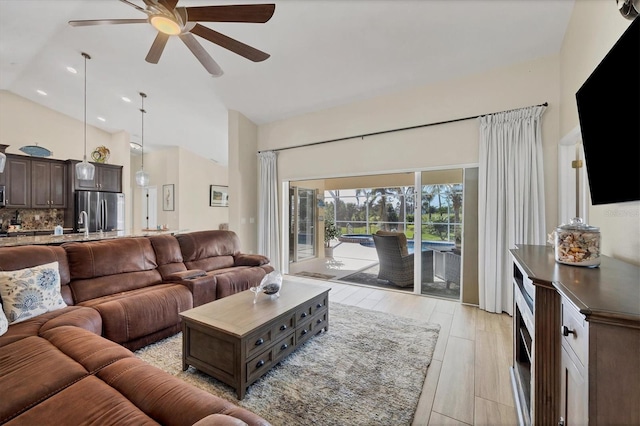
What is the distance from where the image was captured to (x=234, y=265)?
406cm

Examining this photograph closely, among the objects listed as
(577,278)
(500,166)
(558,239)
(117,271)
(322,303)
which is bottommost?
(322,303)

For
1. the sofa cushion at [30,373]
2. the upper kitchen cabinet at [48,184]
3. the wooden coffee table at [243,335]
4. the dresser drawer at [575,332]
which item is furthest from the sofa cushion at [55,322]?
the upper kitchen cabinet at [48,184]

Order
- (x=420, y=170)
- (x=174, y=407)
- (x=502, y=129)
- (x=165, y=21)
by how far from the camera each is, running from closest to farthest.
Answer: (x=174, y=407) → (x=165, y=21) → (x=502, y=129) → (x=420, y=170)

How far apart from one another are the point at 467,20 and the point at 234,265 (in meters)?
4.16

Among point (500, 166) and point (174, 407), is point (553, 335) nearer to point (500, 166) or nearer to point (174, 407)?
point (174, 407)

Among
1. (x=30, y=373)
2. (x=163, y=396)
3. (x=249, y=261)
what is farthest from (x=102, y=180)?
(x=163, y=396)

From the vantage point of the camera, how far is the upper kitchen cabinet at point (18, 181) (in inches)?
213

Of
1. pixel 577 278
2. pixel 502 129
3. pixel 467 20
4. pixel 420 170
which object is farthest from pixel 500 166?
pixel 577 278

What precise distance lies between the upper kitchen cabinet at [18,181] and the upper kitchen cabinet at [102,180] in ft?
2.33

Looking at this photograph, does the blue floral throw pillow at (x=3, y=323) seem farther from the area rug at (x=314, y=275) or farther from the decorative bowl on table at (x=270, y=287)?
the area rug at (x=314, y=275)

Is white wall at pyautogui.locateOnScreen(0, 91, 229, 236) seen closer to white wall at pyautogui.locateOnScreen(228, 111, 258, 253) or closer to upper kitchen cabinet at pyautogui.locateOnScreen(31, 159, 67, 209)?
upper kitchen cabinet at pyautogui.locateOnScreen(31, 159, 67, 209)

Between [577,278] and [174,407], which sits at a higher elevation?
[577,278]

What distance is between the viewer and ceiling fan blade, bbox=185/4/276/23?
192 centimetres

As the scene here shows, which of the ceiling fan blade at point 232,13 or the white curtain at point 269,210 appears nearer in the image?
the ceiling fan blade at point 232,13
